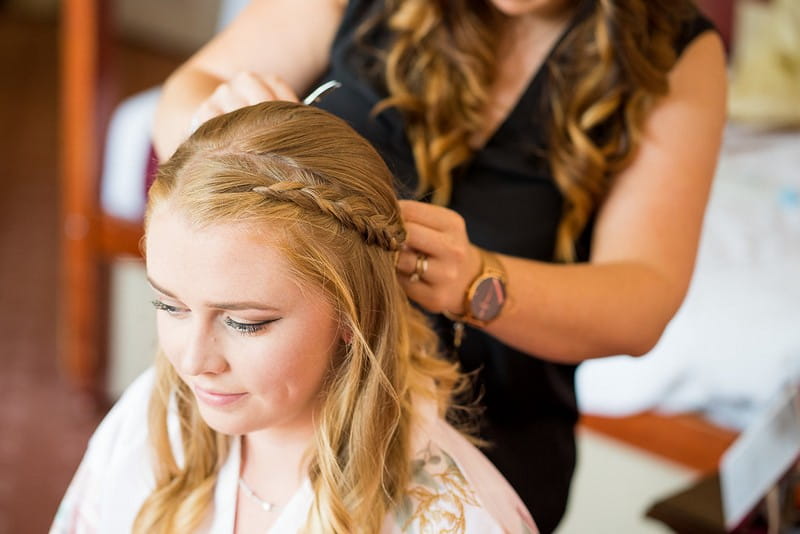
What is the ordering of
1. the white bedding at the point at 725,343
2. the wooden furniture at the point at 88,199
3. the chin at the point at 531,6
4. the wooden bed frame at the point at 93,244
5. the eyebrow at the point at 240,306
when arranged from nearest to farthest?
the eyebrow at the point at 240,306, the chin at the point at 531,6, the white bedding at the point at 725,343, the wooden bed frame at the point at 93,244, the wooden furniture at the point at 88,199

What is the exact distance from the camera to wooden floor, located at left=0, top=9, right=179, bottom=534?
2.38 m

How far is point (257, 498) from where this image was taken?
0.99 meters

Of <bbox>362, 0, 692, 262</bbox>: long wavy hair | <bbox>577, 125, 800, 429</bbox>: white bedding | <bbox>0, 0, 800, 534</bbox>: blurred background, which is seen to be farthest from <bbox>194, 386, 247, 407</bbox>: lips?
<bbox>577, 125, 800, 429</bbox>: white bedding

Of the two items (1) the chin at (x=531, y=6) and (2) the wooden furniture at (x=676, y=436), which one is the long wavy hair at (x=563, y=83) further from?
(2) the wooden furniture at (x=676, y=436)

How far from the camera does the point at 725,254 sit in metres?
2.23

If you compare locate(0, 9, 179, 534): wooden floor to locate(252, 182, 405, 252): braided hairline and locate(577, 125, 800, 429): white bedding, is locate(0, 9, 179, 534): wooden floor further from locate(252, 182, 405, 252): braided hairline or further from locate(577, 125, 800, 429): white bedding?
locate(252, 182, 405, 252): braided hairline

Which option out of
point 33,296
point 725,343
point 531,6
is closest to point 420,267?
point 531,6

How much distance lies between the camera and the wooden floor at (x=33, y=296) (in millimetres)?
2383

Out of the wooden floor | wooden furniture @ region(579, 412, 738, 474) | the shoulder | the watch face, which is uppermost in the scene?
the watch face

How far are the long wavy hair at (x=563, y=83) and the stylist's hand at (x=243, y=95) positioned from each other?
210 mm

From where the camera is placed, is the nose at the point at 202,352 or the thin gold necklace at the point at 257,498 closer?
the nose at the point at 202,352

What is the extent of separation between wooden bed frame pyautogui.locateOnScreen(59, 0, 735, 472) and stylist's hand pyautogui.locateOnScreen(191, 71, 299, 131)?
1457 millimetres

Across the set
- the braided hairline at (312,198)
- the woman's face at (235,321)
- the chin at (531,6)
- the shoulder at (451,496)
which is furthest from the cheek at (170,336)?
the chin at (531,6)

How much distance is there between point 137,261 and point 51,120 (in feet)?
6.87
